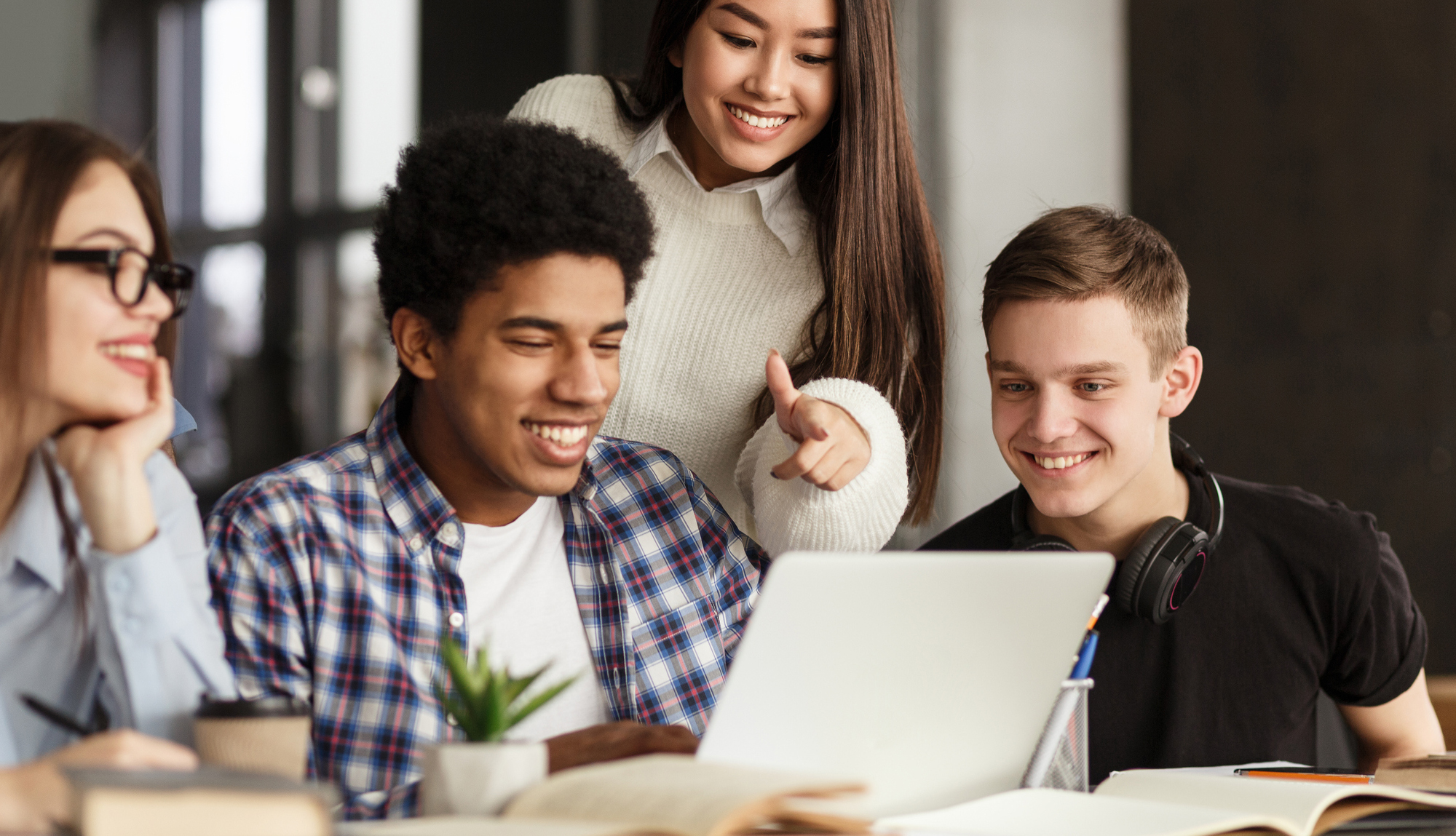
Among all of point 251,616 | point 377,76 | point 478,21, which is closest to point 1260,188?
point 478,21

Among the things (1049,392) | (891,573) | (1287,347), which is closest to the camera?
(891,573)

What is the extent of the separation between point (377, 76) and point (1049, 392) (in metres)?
2.79

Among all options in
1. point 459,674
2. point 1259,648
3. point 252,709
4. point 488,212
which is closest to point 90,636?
point 252,709

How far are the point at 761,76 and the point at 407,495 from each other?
0.77m

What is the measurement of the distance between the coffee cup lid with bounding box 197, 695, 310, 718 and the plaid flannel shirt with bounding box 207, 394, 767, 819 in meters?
0.14

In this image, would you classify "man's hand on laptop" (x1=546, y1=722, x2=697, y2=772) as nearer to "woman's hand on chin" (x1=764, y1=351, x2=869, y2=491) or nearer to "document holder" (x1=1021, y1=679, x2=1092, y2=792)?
"document holder" (x1=1021, y1=679, x2=1092, y2=792)

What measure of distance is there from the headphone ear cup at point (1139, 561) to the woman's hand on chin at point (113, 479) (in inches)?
43.0

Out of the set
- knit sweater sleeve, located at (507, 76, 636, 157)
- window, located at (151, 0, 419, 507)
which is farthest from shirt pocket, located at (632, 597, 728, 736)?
window, located at (151, 0, 419, 507)

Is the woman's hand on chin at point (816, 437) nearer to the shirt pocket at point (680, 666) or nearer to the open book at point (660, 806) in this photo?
the shirt pocket at point (680, 666)

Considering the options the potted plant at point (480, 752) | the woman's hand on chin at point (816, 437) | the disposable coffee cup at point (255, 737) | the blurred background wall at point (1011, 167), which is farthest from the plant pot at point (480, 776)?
the blurred background wall at point (1011, 167)

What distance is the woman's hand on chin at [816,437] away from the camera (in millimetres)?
1508

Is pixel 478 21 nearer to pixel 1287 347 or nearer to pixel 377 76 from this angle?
pixel 377 76

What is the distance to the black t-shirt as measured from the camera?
169cm

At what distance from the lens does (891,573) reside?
1.00m
